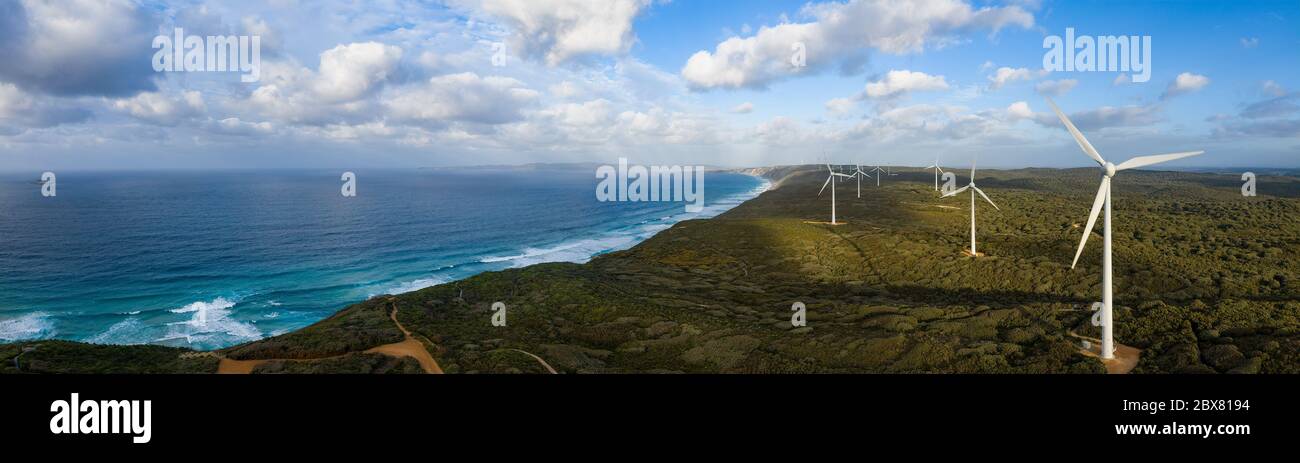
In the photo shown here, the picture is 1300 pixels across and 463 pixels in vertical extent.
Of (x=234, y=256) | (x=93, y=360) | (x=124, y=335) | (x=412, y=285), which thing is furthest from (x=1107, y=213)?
(x=234, y=256)

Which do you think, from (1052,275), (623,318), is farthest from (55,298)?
(1052,275)

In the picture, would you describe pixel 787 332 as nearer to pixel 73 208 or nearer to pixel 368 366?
pixel 368 366

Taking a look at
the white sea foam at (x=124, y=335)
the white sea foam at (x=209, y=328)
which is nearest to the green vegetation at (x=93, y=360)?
the white sea foam at (x=209, y=328)

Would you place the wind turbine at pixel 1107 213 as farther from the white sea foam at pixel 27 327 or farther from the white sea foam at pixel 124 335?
the white sea foam at pixel 27 327

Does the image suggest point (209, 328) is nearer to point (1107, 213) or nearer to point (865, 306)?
point (865, 306)

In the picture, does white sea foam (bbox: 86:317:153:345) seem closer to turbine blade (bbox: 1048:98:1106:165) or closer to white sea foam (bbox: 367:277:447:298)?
white sea foam (bbox: 367:277:447:298)

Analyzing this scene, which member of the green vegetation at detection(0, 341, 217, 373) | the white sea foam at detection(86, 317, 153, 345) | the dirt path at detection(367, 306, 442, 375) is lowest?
the white sea foam at detection(86, 317, 153, 345)

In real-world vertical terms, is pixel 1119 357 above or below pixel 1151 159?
below

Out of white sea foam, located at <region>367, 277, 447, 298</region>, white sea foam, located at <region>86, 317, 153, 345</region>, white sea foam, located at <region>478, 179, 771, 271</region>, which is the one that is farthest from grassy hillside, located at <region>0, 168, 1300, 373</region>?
white sea foam, located at <region>86, 317, 153, 345</region>
